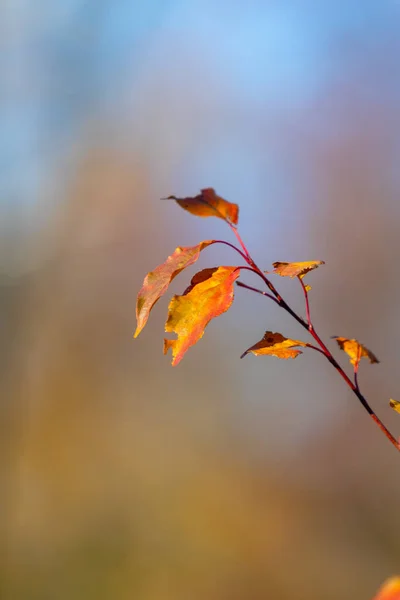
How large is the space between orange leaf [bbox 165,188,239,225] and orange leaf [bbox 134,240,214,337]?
1.0 inches

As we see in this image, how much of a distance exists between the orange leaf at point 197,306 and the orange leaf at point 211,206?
0.16 feet

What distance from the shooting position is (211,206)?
1.34 feet

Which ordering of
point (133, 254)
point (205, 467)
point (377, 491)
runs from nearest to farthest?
point (377, 491), point (205, 467), point (133, 254)

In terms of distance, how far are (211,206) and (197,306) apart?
0.09 metres

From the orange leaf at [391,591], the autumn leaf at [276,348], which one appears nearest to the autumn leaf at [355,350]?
the autumn leaf at [276,348]

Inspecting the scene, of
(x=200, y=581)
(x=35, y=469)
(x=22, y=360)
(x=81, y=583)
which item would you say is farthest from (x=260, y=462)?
(x=22, y=360)

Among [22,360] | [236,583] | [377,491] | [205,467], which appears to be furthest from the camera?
[22,360]

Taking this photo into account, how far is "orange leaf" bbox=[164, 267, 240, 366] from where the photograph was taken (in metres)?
0.42

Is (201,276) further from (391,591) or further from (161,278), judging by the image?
(391,591)

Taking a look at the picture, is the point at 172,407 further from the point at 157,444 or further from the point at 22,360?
the point at 22,360

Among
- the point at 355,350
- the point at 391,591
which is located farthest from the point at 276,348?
the point at 391,591

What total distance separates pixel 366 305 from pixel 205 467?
129 cm

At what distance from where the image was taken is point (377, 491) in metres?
2.47

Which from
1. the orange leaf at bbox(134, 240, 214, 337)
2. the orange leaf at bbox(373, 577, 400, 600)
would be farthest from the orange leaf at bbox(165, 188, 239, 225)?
the orange leaf at bbox(373, 577, 400, 600)
